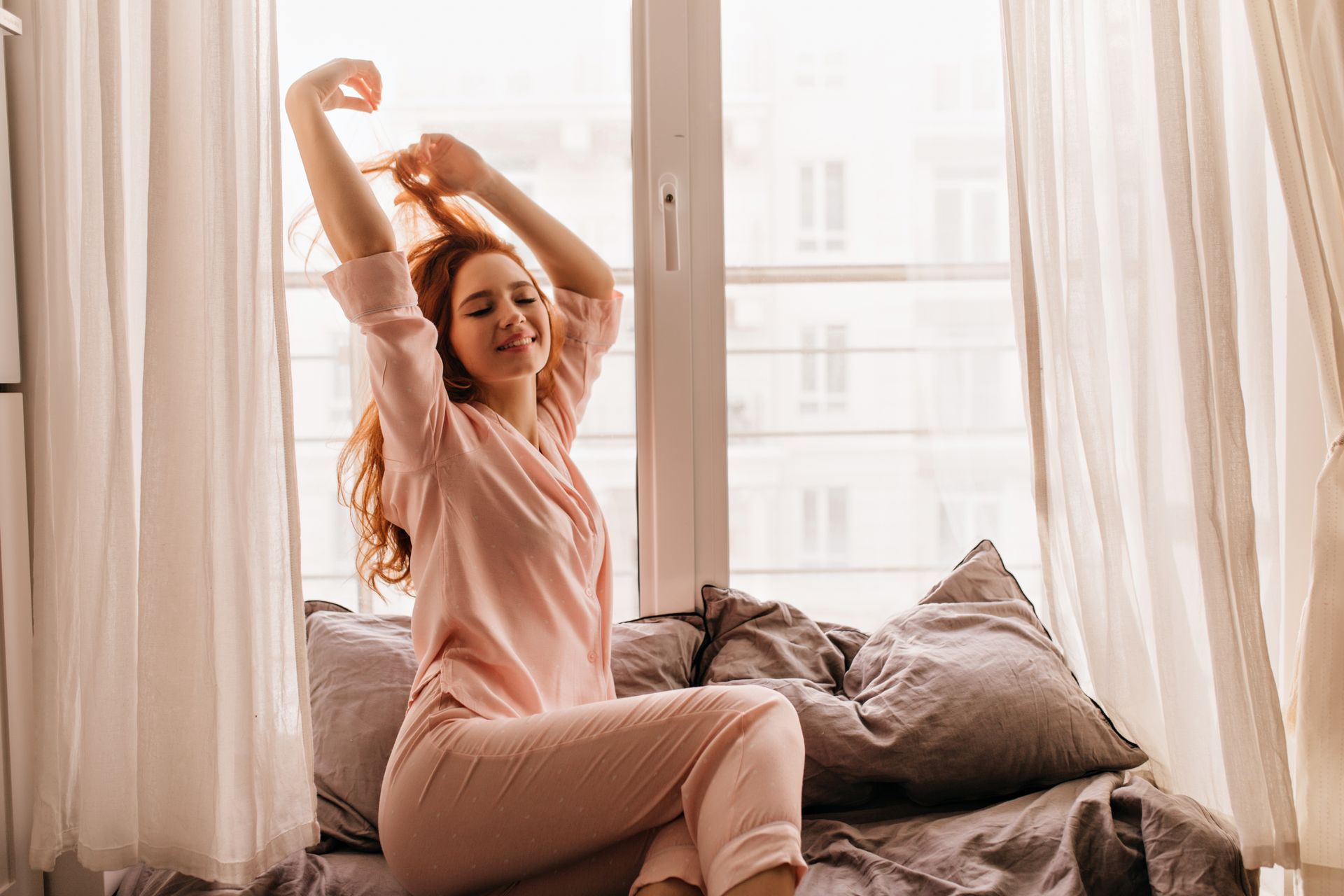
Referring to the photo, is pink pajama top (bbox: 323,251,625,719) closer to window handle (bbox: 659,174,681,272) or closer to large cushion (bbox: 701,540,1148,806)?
large cushion (bbox: 701,540,1148,806)

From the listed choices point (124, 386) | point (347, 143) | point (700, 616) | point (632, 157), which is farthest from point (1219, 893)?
point (347, 143)

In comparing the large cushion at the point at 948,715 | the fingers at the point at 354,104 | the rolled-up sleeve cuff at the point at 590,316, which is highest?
the fingers at the point at 354,104

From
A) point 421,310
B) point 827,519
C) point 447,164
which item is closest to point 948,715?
point 827,519

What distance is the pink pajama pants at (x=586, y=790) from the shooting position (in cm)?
114

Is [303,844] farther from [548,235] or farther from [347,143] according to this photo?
[347,143]

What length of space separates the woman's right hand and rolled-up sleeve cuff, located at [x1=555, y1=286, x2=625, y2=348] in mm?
402

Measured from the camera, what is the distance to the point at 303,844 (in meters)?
1.29

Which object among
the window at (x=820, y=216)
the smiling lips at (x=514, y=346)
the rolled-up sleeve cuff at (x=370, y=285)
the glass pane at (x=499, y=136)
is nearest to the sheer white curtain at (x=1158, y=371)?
the window at (x=820, y=216)

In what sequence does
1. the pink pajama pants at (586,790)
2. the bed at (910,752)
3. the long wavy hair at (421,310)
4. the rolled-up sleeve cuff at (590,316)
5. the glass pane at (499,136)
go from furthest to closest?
the glass pane at (499,136), the rolled-up sleeve cuff at (590,316), the long wavy hair at (421,310), the bed at (910,752), the pink pajama pants at (586,790)

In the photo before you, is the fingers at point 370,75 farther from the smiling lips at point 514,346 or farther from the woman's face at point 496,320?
the smiling lips at point 514,346

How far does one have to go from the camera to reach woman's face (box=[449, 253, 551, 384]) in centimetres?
144

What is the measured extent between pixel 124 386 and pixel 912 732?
1188mm

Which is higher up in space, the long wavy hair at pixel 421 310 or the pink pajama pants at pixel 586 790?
the long wavy hair at pixel 421 310

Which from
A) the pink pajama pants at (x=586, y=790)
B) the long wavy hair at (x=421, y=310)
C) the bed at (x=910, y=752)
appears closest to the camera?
the pink pajama pants at (x=586, y=790)
